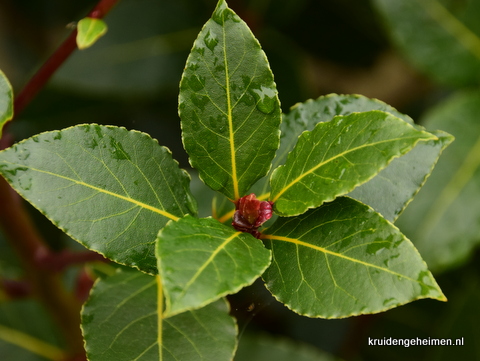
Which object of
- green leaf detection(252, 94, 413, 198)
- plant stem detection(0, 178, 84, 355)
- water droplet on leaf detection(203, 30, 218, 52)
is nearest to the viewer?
water droplet on leaf detection(203, 30, 218, 52)

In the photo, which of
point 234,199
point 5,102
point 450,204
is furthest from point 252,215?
point 450,204

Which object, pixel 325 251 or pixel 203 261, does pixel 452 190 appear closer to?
pixel 325 251

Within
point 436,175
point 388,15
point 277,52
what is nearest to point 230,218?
point 436,175

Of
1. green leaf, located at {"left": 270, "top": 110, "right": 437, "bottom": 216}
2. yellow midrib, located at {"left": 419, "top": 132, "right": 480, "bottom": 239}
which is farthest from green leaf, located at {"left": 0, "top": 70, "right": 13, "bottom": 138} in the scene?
yellow midrib, located at {"left": 419, "top": 132, "right": 480, "bottom": 239}

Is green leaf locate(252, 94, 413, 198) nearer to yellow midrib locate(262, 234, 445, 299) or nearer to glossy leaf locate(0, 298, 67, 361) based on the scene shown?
yellow midrib locate(262, 234, 445, 299)

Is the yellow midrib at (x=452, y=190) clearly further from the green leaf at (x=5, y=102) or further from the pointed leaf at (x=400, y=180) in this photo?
the green leaf at (x=5, y=102)

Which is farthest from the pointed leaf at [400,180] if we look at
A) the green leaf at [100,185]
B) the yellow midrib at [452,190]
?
the yellow midrib at [452,190]

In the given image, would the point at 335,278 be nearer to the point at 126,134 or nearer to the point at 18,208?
the point at 126,134
